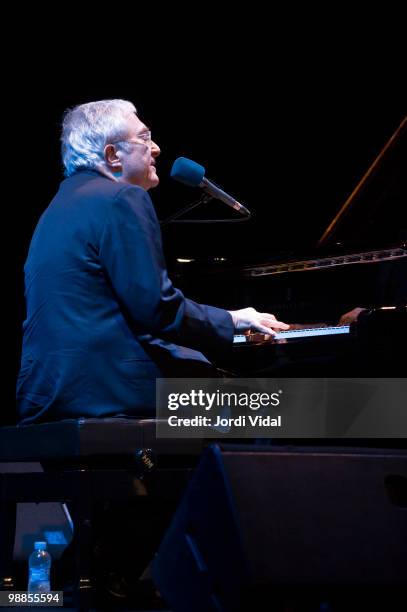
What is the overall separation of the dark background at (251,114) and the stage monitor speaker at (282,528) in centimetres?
304

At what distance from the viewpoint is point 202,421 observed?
8.73ft

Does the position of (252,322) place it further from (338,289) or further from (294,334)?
(338,289)

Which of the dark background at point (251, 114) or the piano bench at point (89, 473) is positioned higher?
the dark background at point (251, 114)

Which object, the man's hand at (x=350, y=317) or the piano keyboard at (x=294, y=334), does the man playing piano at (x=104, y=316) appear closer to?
the piano keyboard at (x=294, y=334)

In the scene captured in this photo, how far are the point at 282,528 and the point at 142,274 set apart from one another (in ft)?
3.35

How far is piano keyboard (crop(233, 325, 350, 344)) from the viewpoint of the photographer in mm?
2809

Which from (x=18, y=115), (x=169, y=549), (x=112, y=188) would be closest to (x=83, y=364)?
(x=112, y=188)

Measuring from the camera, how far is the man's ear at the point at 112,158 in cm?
285

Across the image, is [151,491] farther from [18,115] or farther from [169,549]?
[18,115]

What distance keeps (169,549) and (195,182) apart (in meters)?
1.53

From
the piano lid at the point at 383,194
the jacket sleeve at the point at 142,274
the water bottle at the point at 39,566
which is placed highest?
the piano lid at the point at 383,194

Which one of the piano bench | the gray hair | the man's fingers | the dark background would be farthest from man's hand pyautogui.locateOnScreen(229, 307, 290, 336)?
the dark background

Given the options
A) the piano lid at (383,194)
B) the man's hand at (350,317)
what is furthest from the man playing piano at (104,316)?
the piano lid at (383,194)

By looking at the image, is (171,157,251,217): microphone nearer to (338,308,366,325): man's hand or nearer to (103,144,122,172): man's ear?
(103,144,122,172): man's ear
